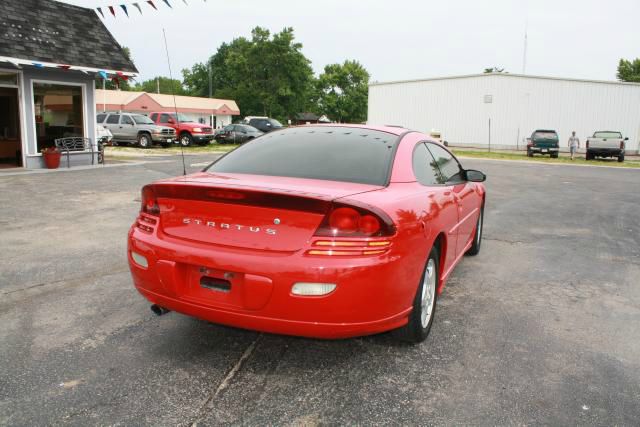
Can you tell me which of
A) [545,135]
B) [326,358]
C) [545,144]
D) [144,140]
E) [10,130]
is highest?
[545,135]

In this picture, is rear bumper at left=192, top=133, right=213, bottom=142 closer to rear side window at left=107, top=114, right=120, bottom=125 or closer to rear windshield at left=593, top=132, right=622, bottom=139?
rear side window at left=107, top=114, right=120, bottom=125

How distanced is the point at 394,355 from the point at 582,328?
5.39ft

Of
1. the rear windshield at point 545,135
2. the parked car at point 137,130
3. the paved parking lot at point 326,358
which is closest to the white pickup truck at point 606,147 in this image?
the rear windshield at point 545,135

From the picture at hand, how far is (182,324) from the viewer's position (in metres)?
3.91

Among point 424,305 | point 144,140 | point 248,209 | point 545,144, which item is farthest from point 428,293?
point 545,144

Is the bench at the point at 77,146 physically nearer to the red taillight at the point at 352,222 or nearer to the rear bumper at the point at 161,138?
the rear bumper at the point at 161,138

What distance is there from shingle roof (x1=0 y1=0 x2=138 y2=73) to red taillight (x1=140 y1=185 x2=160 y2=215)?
13.0m

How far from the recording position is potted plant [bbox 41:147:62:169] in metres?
15.2

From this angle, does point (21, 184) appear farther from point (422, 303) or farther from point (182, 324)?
point (422, 303)

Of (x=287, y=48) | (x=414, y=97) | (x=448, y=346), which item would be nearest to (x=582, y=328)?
(x=448, y=346)

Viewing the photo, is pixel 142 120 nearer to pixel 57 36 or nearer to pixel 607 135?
pixel 57 36

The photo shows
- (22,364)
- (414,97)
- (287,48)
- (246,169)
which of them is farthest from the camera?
(287,48)

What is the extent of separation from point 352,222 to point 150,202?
141cm

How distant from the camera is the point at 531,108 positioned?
3934 cm
